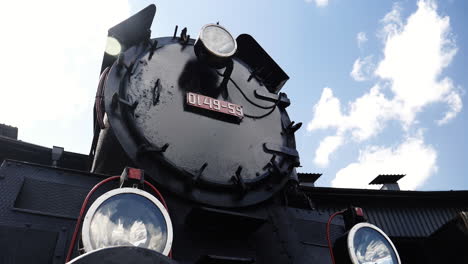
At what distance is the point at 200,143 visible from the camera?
247 centimetres

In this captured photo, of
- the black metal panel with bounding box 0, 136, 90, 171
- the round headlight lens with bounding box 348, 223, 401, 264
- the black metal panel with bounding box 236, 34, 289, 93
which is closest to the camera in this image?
the round headlight lens with bounding box 348, 223, 401, 264

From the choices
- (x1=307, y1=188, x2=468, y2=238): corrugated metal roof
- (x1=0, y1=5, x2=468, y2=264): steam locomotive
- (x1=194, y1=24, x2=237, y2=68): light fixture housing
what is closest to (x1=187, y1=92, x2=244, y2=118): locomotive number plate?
(x1=0, y1=5, x2=468, y2=264): steam locomotive

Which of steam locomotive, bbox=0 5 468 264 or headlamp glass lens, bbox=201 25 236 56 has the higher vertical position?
headlamp glass lens, bbox=201 25 236 56

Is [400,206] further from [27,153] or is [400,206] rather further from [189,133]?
[27,153]

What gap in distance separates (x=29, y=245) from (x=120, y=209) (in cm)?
46

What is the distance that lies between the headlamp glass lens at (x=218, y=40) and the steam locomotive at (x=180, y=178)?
1 cm

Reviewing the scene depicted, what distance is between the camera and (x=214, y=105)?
106 inches

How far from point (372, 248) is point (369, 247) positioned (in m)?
0.02

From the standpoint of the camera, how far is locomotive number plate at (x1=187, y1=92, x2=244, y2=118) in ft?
8.51

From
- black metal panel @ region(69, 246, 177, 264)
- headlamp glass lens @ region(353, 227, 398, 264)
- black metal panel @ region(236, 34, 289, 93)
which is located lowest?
black metal panel @ region(69, 246, 177, 264)

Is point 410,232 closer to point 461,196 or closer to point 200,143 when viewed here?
point 461,196

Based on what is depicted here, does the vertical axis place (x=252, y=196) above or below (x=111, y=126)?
below

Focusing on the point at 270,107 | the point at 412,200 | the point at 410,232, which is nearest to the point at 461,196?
the point at 412,200

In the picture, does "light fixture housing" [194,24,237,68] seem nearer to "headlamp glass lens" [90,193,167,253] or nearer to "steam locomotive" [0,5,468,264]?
"steam locomotive" [0,5,468,264]
